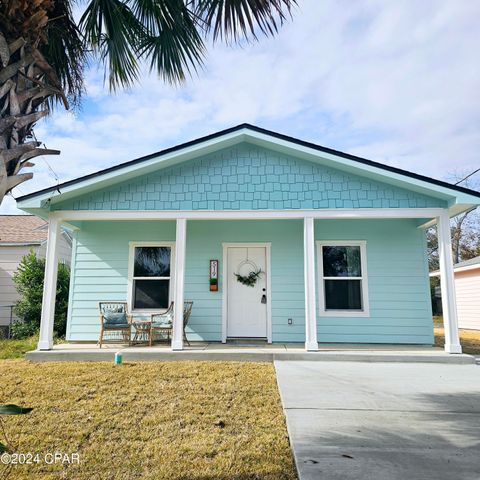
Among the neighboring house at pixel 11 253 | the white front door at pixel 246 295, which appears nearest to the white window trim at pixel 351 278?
the white front door at pixel 246 295

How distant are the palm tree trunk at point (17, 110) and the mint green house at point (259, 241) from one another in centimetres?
387

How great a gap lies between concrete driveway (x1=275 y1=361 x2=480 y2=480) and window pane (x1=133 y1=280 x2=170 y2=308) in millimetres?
3361

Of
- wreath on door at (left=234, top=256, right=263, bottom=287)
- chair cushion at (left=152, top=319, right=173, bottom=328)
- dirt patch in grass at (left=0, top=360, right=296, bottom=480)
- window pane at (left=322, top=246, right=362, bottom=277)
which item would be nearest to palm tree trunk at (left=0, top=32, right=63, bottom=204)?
dirt patch in grass at (left=0, top=360, right=296, bottom=480)

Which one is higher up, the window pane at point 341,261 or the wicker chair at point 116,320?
the window pane at point 341,261

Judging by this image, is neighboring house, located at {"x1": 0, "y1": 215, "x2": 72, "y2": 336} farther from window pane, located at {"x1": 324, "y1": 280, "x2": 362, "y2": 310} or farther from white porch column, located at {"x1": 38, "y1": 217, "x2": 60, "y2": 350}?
window pane, located at {"x1": 324, "y1": 280, "x2": 362, "y2": 310}

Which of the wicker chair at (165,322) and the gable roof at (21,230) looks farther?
the gable roof at (21,230)

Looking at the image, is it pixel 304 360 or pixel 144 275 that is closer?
pixel 304 360

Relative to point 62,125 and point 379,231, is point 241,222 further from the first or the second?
point 62,125

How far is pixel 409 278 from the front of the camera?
8133 mm

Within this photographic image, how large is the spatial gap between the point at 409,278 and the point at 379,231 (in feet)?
3.99

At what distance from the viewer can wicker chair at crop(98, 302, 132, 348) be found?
24.4ft

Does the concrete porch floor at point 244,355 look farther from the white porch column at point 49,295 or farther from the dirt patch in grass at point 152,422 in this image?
the dirt patch in grass at point 152,422

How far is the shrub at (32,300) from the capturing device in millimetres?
9637

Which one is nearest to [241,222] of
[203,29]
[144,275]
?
[144,275]
